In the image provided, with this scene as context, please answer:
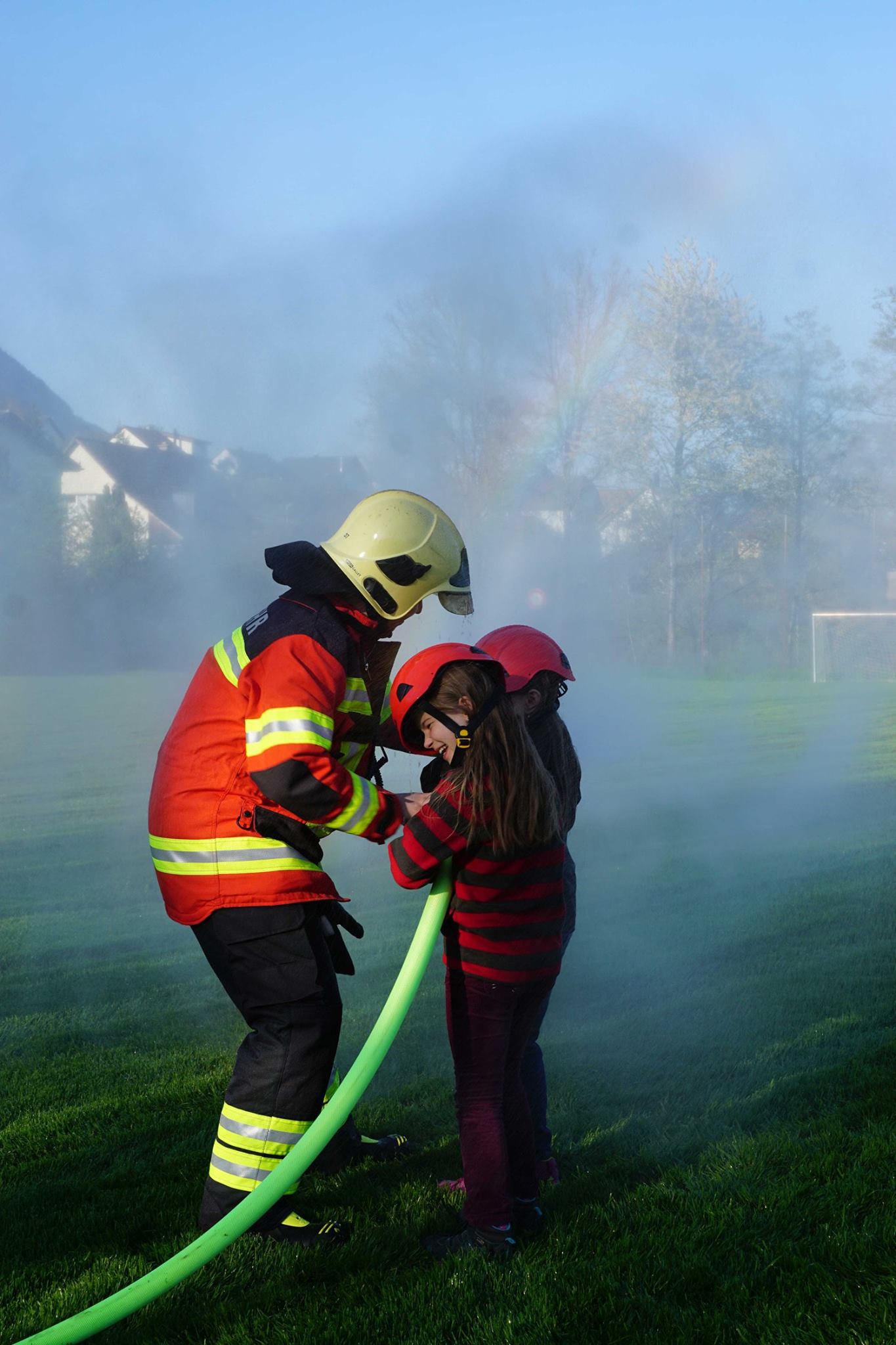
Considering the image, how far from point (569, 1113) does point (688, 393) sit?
7207 mm

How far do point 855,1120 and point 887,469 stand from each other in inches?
327

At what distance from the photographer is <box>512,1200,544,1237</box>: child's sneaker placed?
10.4 feet

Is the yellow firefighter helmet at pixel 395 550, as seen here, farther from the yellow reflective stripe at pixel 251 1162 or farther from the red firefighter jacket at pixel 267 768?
the yellow reflective stripe at pixel 251 1162

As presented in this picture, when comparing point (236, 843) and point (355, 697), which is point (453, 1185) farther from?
point (355, 697)

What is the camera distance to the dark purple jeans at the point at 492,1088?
9.90ft

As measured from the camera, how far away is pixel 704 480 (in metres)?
10.7

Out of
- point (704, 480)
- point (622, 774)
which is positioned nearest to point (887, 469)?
point (704, 480)

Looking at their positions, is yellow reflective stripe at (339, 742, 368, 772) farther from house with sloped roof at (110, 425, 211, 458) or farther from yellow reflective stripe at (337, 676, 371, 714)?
house with sloped roof at (110, 425, 211, 458)

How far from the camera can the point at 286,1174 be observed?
282 cm

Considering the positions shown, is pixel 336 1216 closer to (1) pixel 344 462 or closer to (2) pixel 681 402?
(1) pixel 344 462

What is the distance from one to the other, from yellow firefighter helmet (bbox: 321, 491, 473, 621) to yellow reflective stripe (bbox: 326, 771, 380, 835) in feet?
1.66

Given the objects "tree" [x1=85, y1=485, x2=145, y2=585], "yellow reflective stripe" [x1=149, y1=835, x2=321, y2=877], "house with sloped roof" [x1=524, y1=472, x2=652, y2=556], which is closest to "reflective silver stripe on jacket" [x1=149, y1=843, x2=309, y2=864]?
"yellow reflective stripe" [x1=149, y1=835, x2=321, y2=877]

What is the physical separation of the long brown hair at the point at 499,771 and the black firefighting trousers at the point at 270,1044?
609 millimetres

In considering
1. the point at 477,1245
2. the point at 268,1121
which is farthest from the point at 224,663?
the point at 477,1245
